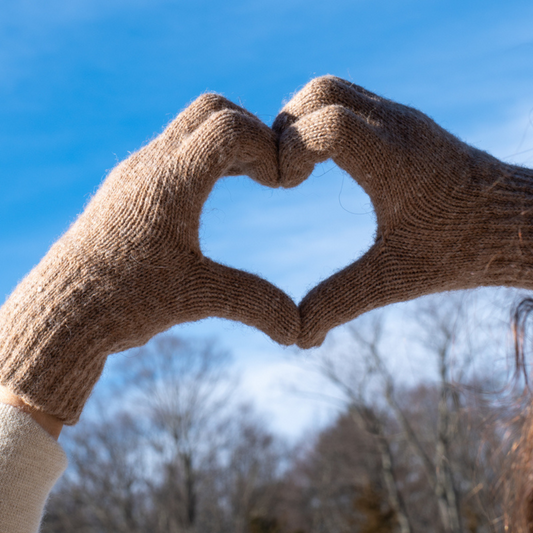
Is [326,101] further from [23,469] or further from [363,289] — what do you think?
[23,469]

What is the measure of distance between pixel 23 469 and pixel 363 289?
100cm

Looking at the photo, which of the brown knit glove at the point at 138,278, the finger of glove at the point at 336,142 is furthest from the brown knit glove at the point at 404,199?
the brown knit glove at the point at 138,278

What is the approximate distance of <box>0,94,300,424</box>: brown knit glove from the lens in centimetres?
138

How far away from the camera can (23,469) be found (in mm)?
1273

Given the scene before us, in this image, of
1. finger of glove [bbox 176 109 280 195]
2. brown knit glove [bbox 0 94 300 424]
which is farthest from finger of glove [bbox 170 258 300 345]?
finger of glove [bbox 176 109 280 195]

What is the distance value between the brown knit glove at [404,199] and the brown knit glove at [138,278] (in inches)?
4.9

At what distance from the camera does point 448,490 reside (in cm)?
1239

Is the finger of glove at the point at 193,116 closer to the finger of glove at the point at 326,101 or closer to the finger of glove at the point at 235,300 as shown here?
the finger of glove at the point at 326,101

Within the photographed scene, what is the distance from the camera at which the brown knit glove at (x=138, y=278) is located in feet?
4.52

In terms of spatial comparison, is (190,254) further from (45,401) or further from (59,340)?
(45,401)

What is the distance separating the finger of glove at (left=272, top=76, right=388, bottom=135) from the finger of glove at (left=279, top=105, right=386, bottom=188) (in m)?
0.08

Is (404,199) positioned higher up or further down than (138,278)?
higher up

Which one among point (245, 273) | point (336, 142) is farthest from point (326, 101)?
point (245, 273)

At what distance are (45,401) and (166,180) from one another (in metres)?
0.66
